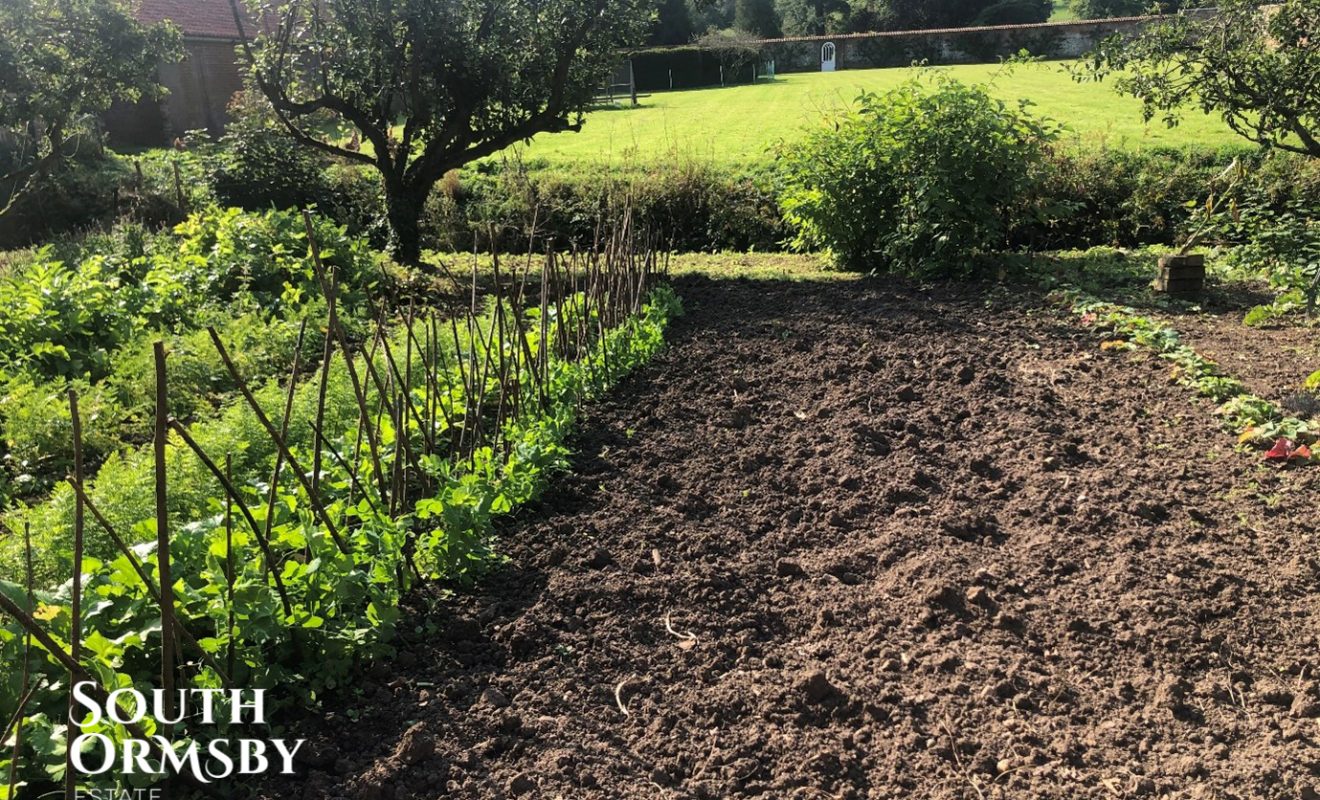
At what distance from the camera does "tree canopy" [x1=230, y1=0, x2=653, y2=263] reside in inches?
367

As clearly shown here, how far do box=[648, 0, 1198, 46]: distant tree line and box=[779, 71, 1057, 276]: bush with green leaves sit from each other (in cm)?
4063

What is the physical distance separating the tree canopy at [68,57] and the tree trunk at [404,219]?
4364 mm

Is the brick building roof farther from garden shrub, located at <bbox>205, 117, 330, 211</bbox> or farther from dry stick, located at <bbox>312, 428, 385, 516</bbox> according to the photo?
dry stick, located at <bbox>312, 428, 385, 516</bbox>

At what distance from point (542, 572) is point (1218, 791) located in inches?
93.4

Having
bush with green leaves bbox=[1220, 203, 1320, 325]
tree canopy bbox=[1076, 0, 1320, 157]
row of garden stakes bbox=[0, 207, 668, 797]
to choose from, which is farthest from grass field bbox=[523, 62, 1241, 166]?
row of garden stakes bbox=[0, 207, 668, 797]

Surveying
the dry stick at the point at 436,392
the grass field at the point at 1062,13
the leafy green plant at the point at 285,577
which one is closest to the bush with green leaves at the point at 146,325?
the dry stick at the point at 436,392

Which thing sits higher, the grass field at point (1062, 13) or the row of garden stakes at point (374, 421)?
the grass field at point (1062, 13)

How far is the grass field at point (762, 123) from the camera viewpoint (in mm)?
14406

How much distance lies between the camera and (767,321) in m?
7.11

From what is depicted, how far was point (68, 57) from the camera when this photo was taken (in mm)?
11352

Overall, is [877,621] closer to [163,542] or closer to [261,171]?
[163,542]

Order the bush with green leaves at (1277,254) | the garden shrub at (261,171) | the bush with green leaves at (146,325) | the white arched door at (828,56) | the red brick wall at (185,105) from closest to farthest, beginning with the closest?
the bush with green leaves at (146,325) < the bush with green leaves at (1277,254) < the garden shrub at (261,171) < the red brick wall at (185,105) < the white arched door at (828,56)

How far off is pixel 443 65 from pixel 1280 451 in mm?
8365

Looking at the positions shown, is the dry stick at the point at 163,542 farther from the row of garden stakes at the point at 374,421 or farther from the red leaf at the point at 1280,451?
the red leaf at the point at 1280,451
